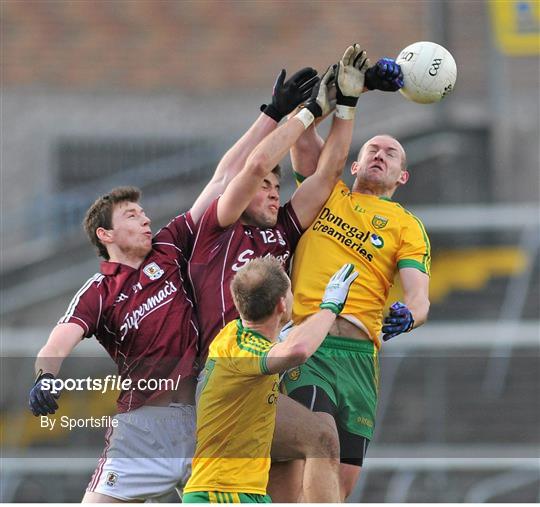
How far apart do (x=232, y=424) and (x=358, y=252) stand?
100 centimetres

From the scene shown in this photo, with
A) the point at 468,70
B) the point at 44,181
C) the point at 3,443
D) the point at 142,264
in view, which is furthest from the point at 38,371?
the point at 468,70

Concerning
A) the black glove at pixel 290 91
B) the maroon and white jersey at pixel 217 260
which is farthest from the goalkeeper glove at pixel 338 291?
the black glove at pixel 290 91

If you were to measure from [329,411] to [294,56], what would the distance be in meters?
6.13

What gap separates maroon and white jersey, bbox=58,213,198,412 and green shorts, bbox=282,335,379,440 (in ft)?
1.53

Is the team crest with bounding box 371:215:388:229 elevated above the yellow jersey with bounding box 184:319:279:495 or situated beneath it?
elevated above

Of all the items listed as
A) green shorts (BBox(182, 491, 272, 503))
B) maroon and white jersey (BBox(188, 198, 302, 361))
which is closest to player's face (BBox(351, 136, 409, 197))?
maroon and white jersey (BBox(188, 198, 302, 361))

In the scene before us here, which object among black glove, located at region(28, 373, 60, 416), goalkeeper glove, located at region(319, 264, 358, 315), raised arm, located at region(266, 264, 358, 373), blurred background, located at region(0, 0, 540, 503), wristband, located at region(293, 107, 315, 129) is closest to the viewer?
raised arm, located at region(266, 264, 358, 373)

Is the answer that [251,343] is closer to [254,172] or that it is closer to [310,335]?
[310,335]

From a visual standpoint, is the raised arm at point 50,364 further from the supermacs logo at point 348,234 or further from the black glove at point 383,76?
the black glove at point 383,76

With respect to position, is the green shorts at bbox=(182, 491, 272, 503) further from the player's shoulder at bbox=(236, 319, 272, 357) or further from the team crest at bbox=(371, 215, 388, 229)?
the team crest at bbox=(371, 215, 388, 229)

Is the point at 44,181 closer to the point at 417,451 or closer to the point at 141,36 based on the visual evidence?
the point at 141,36

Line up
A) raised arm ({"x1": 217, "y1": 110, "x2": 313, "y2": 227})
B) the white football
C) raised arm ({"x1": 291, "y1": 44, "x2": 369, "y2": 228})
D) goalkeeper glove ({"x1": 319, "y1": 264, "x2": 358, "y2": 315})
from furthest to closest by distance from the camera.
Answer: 1. the white football
2. raised arm ({"x1": 291, "y1": 44, "x2": 369, "y2": 228})
3. raised arm ({"x1": 217, "y1": 110, "x2": 313, "y2": 227})
4. goalkeeper glove ({"x1": 319, "y1": 264, "x2": 358, "y2": 315})

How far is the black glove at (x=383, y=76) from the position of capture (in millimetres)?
5169

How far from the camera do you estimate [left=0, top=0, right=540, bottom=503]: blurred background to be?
28.2ft
